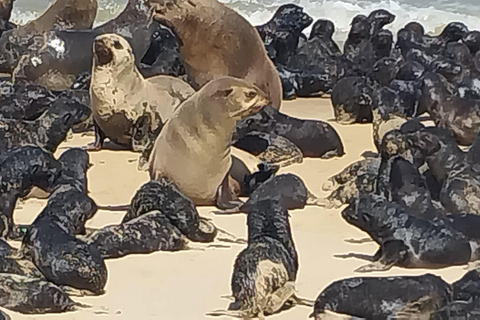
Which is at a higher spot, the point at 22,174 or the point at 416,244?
the point at 22,174

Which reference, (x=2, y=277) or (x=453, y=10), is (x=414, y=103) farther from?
(x=453, y=10)

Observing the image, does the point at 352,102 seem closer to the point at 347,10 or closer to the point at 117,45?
the point at 117,45

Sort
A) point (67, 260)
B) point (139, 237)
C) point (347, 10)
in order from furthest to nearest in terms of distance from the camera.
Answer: point (347, 10) < point (139, 237) < point (67, 260)

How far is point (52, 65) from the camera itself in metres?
8.73

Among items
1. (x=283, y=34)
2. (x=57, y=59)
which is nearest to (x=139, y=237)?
(x=57, y=59)

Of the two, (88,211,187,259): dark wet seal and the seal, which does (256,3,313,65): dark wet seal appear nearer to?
the seal

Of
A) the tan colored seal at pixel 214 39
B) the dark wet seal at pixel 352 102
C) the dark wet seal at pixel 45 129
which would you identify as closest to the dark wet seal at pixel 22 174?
the dark wet seal at pixel 45 129

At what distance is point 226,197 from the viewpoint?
5895mm

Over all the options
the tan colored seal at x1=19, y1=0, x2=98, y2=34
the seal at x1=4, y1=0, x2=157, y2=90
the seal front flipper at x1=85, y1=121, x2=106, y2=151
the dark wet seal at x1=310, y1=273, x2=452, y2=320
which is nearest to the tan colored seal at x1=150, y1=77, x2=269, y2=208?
the seal front flipper at x1=85, y1=121, x2=106, y2=151

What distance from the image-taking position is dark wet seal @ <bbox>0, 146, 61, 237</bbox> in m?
5.39

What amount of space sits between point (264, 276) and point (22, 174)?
1.79m

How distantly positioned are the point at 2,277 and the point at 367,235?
184cm

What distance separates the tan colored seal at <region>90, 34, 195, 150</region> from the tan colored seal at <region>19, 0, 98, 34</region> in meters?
2.82

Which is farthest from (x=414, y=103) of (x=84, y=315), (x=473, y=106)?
(x=84, y=315)
